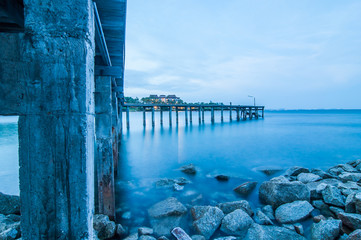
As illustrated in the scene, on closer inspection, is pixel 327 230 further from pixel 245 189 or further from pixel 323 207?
pixel 245 189

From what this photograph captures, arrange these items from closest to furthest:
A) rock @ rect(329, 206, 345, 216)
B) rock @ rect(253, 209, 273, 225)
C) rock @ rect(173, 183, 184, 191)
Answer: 1. rock @ rect(253, 209, 273, 225)
2. rock @ rect(329, 206, 345, 216)
3. rock @ rect(173, 183, 184, 191)

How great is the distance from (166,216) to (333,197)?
4.10 metres

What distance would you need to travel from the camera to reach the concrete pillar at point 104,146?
4043 mm

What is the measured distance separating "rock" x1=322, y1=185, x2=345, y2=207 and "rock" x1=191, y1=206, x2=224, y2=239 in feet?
9.20

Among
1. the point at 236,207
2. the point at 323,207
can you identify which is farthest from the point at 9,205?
the point at 323,207

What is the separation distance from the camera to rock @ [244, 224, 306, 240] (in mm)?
3508

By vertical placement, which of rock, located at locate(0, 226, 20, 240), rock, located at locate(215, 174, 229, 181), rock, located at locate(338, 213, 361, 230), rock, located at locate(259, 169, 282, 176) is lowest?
rock, located at locate(259, 169, 282, 176)

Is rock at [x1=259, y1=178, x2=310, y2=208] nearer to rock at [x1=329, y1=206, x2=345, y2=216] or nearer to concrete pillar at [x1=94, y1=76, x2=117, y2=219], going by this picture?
rock at [x1=329, y1=206, x2=345, y2=216]

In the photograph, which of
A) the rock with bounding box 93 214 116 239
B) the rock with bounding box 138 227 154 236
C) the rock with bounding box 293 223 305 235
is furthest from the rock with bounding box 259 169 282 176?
the rock with bounding box 93 214 116 239

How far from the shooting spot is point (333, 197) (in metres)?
4.53

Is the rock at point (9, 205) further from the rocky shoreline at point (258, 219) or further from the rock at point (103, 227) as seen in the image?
the rock at point (103, 227)

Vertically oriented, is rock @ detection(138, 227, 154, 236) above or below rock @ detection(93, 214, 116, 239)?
below

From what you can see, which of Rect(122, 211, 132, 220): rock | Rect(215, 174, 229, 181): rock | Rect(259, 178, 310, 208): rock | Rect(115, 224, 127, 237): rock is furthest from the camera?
Rect(215, 174, 229, 181): rock

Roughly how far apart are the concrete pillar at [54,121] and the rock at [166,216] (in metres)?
3.15
